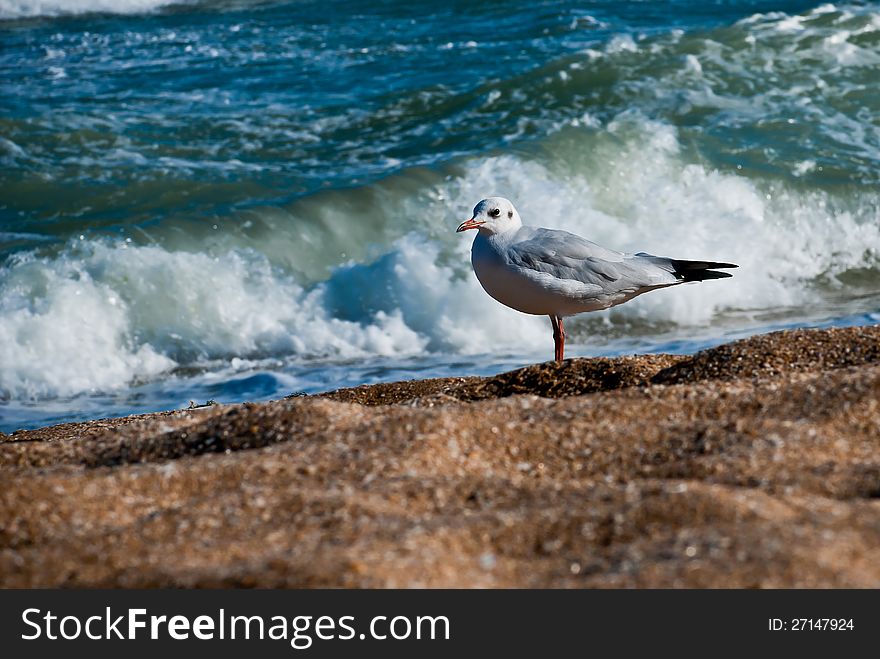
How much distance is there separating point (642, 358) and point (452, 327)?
→ 11.3 feet

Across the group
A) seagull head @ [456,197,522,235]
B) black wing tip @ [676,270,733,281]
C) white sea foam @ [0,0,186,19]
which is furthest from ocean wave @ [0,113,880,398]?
white sea foam @ [0,0,186,19]

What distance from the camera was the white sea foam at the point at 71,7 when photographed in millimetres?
17297

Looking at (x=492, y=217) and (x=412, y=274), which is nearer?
(x=492, y=217)

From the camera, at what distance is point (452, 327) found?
7992 millimetres

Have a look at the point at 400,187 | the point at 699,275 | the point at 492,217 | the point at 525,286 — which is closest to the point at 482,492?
the point at 525,286

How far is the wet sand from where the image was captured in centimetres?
248

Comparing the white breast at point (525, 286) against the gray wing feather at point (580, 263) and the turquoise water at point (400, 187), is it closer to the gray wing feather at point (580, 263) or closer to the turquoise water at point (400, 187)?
the gray wing feather at point (580, 263)

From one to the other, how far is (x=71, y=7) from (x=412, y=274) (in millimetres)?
11669

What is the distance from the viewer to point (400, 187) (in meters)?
9.63

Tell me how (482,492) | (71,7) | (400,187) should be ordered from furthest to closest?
1. (71,7)
2. (400,187)
3. (482,492)

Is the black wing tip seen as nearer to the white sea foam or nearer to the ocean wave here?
the ocean wave

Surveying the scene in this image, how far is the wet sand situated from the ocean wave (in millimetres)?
3774

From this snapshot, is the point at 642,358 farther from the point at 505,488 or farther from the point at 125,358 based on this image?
the point at 125,358

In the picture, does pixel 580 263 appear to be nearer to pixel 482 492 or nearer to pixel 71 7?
pixel 482 492
